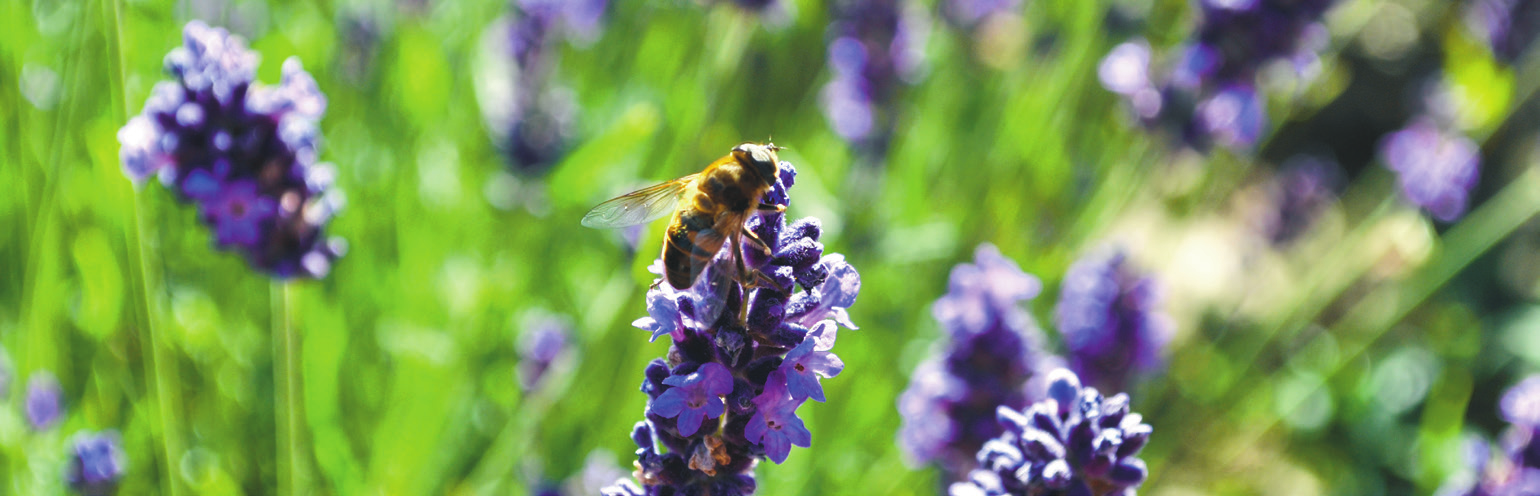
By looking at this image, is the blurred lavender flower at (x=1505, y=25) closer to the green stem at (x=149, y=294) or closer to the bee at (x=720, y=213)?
the bee at (x=720, y=213)

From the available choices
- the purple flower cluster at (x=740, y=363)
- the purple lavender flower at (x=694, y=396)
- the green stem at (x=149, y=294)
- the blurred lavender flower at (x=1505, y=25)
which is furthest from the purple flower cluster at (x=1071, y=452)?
the blurred lavender flower at (x=1505, y=25)

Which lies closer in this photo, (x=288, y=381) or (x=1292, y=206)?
(x=288, y=381)

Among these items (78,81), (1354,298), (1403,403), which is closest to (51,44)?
(78,81)

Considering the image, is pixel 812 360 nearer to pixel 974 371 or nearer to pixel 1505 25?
pixel 974 371

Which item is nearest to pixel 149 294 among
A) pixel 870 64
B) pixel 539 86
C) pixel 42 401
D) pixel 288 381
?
pixel 288 381

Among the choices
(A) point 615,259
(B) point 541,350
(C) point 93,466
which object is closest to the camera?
(C) point 93,466

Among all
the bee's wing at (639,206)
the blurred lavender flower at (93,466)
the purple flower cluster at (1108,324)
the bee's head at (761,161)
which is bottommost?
the blurred lavender flower at (93,466)
